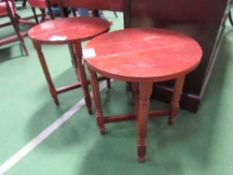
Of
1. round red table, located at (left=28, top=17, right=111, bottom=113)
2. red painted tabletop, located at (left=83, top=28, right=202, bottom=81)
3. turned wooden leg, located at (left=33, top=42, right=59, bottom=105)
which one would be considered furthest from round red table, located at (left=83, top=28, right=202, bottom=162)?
turned wooden leg, located at (left=33, top=42, right=59, bottom=105)

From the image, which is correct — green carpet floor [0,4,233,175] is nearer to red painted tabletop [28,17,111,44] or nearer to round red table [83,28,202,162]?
round red table [83,28,202,162]

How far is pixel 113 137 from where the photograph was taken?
1.39 meters

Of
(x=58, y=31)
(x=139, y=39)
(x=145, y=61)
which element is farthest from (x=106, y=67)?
(x=58, y=31)

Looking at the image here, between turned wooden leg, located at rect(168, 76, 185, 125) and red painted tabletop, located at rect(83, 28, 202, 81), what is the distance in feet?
0.68

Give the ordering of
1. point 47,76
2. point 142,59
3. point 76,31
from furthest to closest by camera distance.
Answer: point 47,76 → point 76,31 → point 142,59

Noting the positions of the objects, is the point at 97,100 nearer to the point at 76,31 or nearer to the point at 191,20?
the point at 76,31

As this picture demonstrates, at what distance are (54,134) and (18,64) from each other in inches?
55.8

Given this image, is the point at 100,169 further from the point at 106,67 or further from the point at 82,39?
the point at 82,39

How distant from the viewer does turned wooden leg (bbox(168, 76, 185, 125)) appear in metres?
1.17

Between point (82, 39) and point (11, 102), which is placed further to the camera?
point (11, 102)

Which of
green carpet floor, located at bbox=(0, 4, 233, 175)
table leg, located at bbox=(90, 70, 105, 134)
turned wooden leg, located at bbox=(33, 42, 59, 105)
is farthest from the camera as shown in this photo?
turned wooden leg, located at bbox=(33, 42, 59, 105)

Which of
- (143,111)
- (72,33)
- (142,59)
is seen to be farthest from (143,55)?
(72,33)

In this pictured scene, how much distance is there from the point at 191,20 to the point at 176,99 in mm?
521

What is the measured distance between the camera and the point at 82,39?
1.22 m
